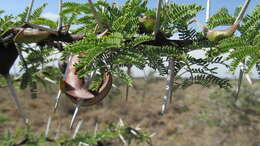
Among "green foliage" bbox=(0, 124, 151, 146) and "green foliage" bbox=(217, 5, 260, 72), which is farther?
"green foliage" bbox=(0, 124, 151, 146)

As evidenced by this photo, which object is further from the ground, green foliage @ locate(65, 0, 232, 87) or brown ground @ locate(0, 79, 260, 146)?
green foliage @ locate(65, 0, 232, 87)

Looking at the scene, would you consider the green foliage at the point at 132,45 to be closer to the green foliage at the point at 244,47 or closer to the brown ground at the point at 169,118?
the green foliage at the point at 244,47

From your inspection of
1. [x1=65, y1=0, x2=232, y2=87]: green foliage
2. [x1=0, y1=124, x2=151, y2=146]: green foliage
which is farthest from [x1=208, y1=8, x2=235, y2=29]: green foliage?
[x1=0, y1=124, x2=151, y2=146]: green foliage

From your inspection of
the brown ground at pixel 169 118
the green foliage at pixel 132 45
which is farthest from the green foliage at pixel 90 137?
the brown ground at pixel 169 118

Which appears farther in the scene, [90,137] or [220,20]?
[90,137]

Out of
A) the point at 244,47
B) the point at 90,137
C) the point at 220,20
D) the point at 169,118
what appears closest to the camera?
the point at 244,47

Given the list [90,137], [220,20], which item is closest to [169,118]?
[90,137]

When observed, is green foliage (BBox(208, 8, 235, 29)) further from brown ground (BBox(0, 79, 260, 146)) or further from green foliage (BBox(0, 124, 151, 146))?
brown ground (BBox(0, 79, 260, 146))

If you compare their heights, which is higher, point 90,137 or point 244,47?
point 244,47

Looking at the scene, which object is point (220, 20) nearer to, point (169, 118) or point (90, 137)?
point (90, 137)
